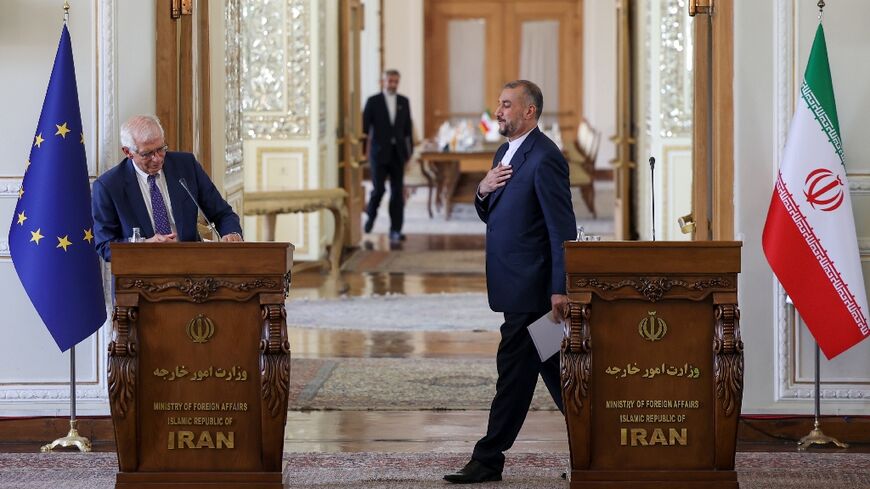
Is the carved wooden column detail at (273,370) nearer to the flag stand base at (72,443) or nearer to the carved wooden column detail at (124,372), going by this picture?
the carved wooden column detail at (124,372)

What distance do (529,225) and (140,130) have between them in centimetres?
149

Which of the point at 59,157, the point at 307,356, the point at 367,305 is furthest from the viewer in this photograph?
the point at 367,305

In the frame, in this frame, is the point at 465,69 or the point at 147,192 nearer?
the point at 147,192

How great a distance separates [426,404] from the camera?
7.14 meters

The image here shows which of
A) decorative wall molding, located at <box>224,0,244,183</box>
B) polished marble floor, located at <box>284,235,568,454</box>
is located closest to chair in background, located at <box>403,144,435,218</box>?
polished marble floor, located at <box>284,235,568,454</box>

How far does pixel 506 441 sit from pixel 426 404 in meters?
1.70

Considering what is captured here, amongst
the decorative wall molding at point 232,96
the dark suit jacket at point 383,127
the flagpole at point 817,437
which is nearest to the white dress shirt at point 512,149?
the flagpole at point 817,437

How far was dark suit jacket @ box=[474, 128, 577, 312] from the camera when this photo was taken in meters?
5.28

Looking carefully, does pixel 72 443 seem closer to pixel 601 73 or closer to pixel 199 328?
pixel 199 328

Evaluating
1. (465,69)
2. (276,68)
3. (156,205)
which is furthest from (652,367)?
(465,69)

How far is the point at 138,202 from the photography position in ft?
18.1

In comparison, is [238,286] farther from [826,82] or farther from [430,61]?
[430,61]

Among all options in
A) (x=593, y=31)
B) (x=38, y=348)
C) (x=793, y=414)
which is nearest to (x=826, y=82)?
(x=793, y=414)

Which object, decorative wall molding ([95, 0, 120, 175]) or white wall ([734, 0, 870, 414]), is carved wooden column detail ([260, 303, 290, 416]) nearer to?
decorative wall molding ([95, 0, 120, 175])
